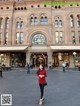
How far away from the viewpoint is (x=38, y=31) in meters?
46.3

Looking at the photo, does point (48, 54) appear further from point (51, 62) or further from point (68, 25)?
point (68, 25)

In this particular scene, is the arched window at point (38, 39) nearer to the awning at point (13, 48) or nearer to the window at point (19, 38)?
the window at point (19, 38)

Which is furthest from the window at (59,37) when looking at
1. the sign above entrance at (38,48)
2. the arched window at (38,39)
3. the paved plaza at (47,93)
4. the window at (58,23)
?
the paved plaza at (47,93)

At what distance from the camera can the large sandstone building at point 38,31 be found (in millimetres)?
45469

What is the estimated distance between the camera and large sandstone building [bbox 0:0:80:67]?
149 feet

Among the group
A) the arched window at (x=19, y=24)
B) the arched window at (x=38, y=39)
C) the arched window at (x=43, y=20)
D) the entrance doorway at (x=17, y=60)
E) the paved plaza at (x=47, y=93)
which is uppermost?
the arched window at (x=43, y=20)

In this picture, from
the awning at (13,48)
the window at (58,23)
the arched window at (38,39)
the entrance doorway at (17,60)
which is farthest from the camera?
the window at (58,23)

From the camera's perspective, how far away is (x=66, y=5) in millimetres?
47375

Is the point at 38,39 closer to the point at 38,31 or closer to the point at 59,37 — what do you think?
the point at 38,31

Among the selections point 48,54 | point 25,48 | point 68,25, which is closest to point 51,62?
point 48,54

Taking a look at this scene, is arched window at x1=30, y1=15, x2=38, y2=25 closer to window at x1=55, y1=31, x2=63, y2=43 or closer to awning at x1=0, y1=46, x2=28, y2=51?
window at x1=55, y1=31, x2=63, y2=43

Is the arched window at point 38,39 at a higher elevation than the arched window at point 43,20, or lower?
lower

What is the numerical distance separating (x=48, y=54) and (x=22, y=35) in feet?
25.5

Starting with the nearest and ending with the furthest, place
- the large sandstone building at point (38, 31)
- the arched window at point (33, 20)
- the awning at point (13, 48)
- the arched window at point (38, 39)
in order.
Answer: the awning at point (13, 48), the large sandstone building at point (38, 31), the arched window at point (38, 39), the arched window at point (33, 20)
